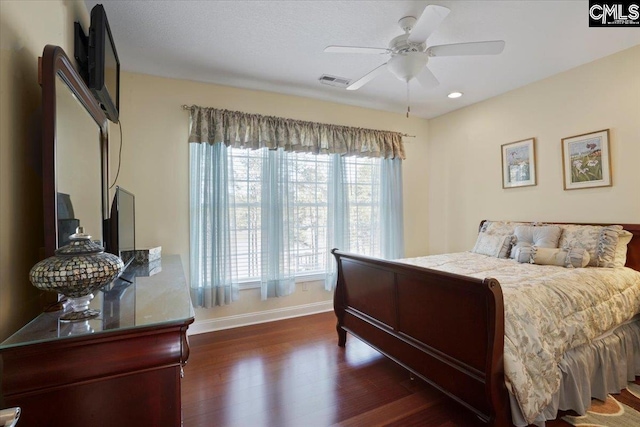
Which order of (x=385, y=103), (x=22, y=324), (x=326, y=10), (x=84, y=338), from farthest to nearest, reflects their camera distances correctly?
(x=385, y=103) → (x=326, y=10) → (x=22, y=324) → (x=84, y=338)

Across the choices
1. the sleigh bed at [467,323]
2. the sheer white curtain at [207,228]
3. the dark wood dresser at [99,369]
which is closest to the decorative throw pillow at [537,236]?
the sleigh bed at [467,323]

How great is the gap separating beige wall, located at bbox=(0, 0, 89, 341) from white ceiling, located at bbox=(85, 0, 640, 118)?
1138mm

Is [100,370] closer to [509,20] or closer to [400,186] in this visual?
[509,20]

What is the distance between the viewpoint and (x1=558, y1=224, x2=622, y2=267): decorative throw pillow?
258cm

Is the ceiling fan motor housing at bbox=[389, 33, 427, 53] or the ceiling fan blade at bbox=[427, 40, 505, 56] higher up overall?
the ceiling fan motor housing at bbox=[389, 33, 427, 53]

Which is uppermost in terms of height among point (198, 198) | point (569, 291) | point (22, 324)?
point (198, 198)

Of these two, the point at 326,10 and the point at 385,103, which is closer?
the point at 326,10

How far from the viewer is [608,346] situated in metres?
2.10

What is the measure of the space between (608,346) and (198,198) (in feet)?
12.0

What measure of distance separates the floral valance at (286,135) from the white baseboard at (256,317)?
194 centimetres

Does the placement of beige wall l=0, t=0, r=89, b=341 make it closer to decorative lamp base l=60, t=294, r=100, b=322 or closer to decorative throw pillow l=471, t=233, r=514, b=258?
decorative lamp base l=60, t=294, r=100, b=322

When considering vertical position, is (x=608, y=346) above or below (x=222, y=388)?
above

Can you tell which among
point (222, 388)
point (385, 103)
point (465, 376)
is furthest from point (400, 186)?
point (222, 388)

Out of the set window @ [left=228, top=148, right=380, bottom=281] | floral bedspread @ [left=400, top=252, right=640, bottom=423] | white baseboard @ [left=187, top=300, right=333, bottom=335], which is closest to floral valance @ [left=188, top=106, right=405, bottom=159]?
window @ [left=228, top=148, right=380, bottom=281]
